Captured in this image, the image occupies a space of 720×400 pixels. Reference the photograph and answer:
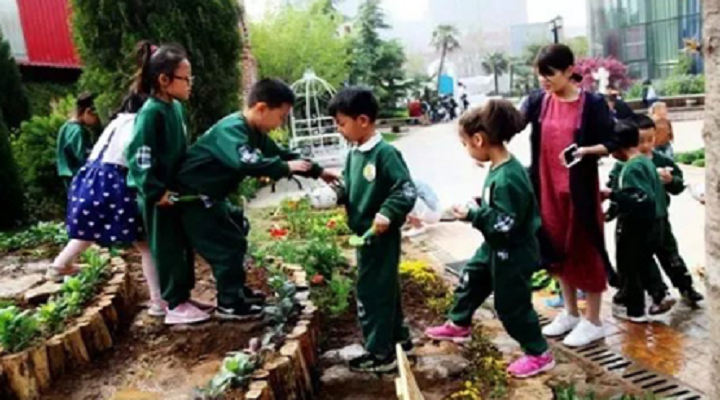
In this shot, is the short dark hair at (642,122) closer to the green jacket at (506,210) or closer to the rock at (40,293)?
the green jacket at (506,210)

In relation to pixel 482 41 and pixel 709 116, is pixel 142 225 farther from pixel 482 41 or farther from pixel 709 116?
pixel 482 41

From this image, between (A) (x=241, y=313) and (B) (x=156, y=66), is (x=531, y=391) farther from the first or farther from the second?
(B) (x=156, y=66)

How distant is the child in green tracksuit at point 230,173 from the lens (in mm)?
3346

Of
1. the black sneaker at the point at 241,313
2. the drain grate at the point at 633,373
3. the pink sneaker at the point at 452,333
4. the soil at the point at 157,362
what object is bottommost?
the drain grate at the point at 633,373

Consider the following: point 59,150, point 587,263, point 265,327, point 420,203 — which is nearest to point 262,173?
point 265,327

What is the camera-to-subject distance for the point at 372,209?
3.16 m

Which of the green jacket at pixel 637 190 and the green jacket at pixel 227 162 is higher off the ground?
the green jacket at pixel 227 162

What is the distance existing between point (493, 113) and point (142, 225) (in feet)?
7.02

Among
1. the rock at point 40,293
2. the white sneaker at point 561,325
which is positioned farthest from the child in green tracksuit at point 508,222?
the rock at point 40,293

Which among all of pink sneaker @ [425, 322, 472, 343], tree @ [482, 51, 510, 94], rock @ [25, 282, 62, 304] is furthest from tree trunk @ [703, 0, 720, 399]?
tree @ [482, 51, 510, 94]

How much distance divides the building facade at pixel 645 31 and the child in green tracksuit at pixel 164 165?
95.8 ft

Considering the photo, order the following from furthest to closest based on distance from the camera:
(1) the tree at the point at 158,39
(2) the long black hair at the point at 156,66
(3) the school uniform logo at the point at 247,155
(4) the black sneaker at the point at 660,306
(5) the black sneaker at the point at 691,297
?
(1) the tree at the point at 158,39
(5) the black sneaker at the point at 691,297
(4) the black sneaker at the point at 660,306
(2) the long black hair at the point at 156,66
(3) the school uniform logo at the point at 247,155

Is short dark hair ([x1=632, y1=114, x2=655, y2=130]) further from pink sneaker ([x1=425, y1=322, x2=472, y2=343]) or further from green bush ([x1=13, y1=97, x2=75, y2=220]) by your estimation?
green bush ([x1=13, y1=97, x2=75, y2=220])

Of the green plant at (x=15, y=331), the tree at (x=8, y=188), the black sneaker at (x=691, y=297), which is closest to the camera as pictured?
the green plant at (x=15, y=331)
